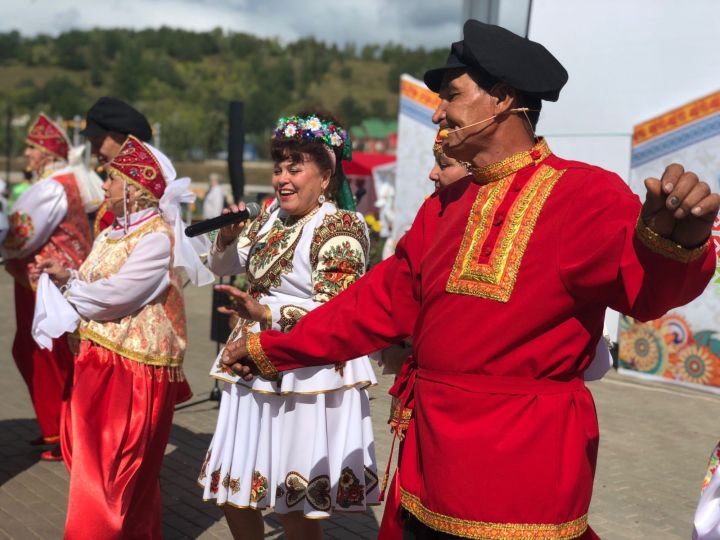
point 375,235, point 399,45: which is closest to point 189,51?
point 399,45

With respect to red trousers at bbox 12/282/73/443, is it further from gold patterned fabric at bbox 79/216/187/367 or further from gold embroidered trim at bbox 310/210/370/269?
gold embroidered trim at bbox 310/210/370/269

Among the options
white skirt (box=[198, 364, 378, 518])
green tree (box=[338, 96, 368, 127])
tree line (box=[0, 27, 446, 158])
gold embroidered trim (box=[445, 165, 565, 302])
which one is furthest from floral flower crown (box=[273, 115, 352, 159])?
green tree (box=[338, 96, 368, 127])

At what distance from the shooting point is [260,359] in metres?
2.94

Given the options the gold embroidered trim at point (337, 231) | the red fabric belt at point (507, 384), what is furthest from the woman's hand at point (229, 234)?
the red fabric belt at point (507, 384)

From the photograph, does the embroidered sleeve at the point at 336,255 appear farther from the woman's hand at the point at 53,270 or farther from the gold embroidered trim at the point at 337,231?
the woman's hand at the point at 53,270

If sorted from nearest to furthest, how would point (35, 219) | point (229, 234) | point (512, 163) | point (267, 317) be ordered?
point (512, 163) → point (267, 317) → point (229, 234) → point (35, 219)

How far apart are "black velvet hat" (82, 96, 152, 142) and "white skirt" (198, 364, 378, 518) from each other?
6.20 ft

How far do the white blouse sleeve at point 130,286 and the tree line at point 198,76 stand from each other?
245 feet

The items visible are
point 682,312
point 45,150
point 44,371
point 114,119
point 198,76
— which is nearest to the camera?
point 114,119

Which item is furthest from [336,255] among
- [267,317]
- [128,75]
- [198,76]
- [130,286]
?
[198,76]

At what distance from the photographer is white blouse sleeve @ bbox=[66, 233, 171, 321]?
14.4 feet

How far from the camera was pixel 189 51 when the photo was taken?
150m

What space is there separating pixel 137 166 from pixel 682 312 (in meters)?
6.26

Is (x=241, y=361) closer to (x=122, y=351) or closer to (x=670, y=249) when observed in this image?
(x=670, y=249)
